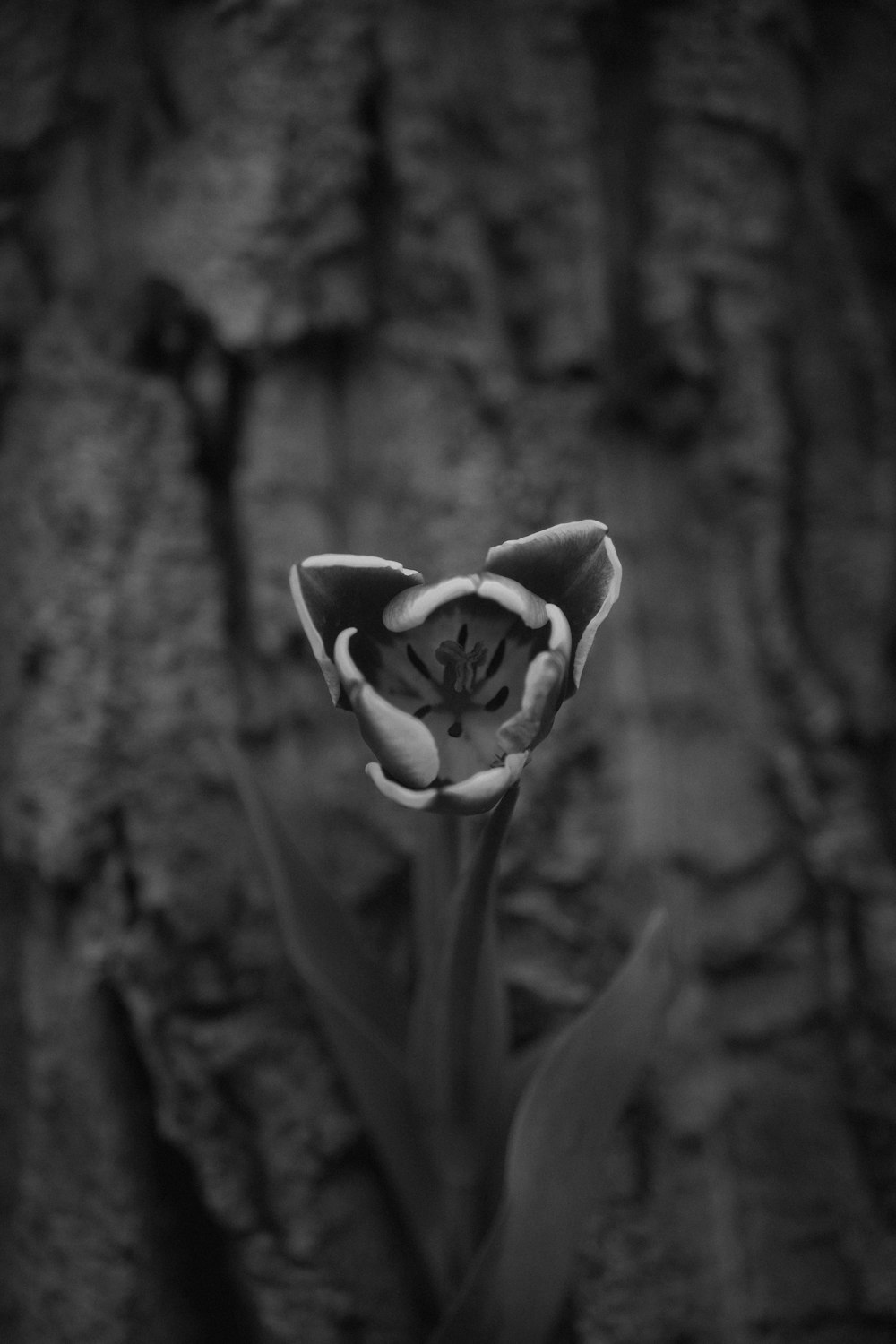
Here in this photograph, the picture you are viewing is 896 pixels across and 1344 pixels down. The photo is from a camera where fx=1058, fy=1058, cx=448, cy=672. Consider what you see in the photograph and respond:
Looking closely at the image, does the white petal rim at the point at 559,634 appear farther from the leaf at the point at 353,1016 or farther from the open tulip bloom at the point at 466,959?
the leaf at the point at 353,1016

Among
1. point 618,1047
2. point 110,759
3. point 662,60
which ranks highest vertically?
point 662,60

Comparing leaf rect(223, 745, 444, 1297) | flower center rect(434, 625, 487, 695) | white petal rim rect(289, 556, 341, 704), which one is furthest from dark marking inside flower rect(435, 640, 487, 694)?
leaf rect(223, 745, 444, 1297)

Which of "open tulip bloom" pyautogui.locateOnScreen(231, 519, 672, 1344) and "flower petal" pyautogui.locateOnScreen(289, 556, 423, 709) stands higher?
"flower petal" pyautogui.locateOnScreen(289, 556, 423, 709)

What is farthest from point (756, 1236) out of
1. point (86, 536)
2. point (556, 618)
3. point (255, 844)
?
point (86, 536)

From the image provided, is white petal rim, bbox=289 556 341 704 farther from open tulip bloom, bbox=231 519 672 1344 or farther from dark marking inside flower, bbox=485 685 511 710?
dark marking inside flower, bbox=485 685 511 710

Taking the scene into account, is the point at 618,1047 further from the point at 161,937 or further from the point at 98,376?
the point at 98,376

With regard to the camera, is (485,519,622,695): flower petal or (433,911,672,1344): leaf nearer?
(485,519,622,695): flower petal
